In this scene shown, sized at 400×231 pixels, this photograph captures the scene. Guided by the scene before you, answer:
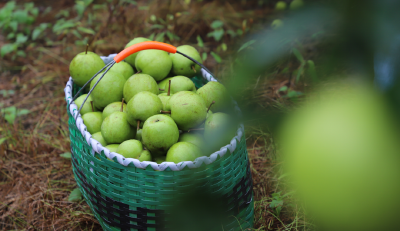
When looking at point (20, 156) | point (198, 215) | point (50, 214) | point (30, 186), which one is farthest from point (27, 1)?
point (198, 215)

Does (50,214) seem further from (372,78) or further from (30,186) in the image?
(372,78)

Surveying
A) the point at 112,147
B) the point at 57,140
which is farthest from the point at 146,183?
the point at 57,140

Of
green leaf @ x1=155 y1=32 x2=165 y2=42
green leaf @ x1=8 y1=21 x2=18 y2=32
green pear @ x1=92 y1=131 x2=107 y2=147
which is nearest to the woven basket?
green pear @ x1=92 y1=131 x2=107 y2=147

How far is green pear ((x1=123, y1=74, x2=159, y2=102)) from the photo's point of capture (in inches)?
55.0

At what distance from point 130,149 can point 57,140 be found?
100cm

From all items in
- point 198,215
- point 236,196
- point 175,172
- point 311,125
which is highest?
point 311,125

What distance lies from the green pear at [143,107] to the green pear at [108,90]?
0.24m

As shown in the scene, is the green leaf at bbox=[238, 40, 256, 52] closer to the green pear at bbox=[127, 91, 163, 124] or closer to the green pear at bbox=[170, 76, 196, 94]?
the green pear at bbox=[127, 91, 163, 124]

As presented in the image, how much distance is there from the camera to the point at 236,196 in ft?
3.83

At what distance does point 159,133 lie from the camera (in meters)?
1.15

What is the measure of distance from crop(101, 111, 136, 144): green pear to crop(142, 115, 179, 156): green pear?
131 millimetres

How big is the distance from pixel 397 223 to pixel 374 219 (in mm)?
14

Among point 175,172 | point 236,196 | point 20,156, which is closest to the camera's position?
point 175,172

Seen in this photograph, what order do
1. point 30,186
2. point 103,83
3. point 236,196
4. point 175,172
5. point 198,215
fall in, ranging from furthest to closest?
point 30,186 < point 103,83 < point 236,196 < point 175,172 < point 198,215
